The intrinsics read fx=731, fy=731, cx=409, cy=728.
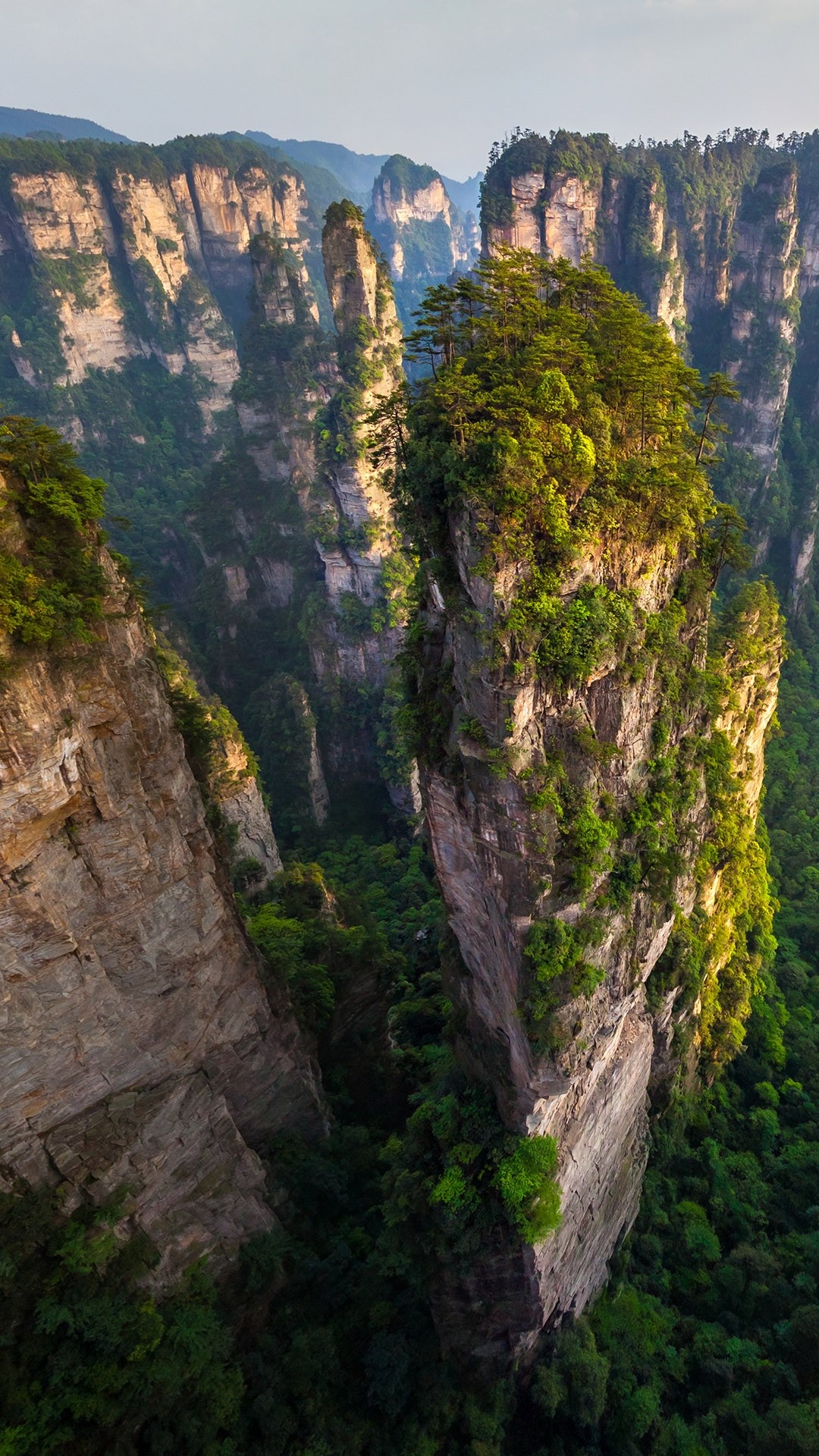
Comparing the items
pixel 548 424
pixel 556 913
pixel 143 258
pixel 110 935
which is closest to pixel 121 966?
pixel 110 935

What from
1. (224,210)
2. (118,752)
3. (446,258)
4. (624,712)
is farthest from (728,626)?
(446,258)

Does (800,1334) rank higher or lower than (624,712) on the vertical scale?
lower

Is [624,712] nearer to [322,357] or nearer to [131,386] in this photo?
[322,357]

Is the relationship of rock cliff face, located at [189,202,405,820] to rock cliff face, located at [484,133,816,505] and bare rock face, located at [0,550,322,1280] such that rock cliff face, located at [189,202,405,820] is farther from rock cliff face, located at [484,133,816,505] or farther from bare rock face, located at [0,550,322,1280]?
bare rock face, located at [0,550,322,1280]

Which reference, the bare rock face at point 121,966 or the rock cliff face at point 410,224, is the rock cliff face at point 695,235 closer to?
the bare rock face at point 121,966

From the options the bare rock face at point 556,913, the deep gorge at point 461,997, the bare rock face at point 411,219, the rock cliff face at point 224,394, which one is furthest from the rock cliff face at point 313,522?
the bare rock face at point 411,219

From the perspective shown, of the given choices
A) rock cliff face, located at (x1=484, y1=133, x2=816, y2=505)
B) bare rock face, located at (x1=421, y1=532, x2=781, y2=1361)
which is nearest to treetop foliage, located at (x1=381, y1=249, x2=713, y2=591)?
bare rock face, located at (x1=421, y1=532, x2=781, y2=1361)

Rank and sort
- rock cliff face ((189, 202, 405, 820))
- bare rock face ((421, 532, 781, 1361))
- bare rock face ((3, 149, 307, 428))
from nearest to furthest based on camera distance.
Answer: bare rock face ((421, 532, 781, 1361))
rock cliff face ((189, 202, 405, 820))
bare rock face ((3, 149, 307, 428))
